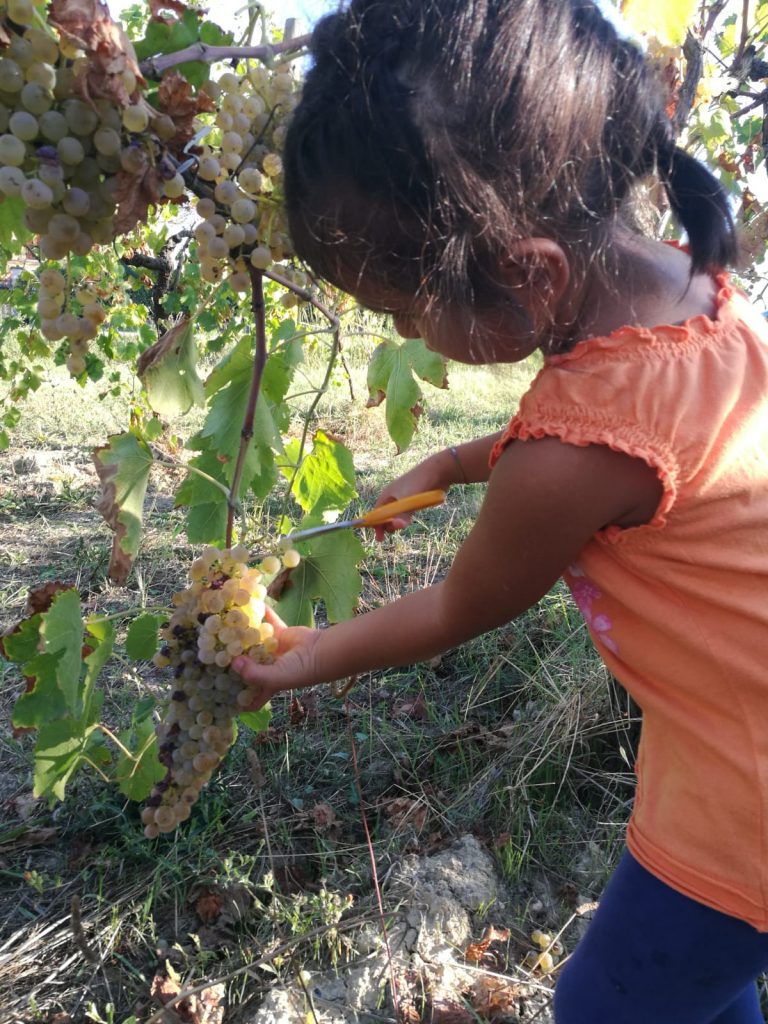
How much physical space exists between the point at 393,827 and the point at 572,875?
0.45 meters

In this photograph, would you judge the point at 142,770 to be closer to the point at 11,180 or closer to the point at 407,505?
the point at 407,505

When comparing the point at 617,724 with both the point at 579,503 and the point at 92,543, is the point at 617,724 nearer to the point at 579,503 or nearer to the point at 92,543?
Result: the point at 579,503

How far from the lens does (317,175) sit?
3.15 ft

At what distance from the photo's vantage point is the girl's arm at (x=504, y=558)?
92cm

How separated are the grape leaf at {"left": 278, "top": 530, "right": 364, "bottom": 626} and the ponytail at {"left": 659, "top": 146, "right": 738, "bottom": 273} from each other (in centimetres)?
86

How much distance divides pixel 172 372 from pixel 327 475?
0.47m

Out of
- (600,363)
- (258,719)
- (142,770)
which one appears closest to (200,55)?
(600,363)

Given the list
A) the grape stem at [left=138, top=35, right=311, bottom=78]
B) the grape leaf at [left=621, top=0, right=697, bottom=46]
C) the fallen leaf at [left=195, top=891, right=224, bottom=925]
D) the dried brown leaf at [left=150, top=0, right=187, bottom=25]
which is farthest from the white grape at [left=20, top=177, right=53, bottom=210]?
the fallen leaf at [left=195, top=891, right=224, bottom=925]

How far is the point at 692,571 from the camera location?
1.00m

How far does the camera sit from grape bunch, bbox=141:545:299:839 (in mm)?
1210

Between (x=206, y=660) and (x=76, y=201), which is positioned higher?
(x=76, y=201)

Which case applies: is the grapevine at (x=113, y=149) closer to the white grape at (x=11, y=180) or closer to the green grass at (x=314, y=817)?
the white grape at (x=11, y=180)

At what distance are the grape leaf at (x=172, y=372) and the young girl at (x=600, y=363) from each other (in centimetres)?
63

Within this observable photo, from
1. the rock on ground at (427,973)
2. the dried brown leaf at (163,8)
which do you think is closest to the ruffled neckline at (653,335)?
the dried brown leaf at (163,8)
